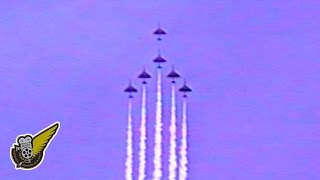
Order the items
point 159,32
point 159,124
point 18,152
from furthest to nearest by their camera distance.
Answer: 1. point 159,124
2. point 159,32
3. point 18,152

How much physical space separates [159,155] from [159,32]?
16.8ft

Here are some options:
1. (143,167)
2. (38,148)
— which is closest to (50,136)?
(38,148)

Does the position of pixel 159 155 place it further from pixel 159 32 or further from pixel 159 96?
pixel 159 32

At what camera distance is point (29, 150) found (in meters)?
33.8

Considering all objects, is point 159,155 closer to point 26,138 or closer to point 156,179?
point 156,179

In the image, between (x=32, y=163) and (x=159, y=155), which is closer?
(x=32, y=163)

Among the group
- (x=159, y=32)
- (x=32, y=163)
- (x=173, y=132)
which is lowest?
(x=32, y=163)

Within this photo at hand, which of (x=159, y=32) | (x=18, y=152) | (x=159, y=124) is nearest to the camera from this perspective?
(x=18, y=152)

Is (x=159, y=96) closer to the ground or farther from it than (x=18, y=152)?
farther from it

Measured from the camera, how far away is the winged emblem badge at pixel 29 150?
33.6 meters

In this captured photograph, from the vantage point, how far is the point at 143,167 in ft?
127

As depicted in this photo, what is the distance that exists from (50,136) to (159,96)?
5540 millimetres

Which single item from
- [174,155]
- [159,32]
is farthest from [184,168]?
[159,32]

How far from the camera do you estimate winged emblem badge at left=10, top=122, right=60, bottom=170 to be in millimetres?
33594
